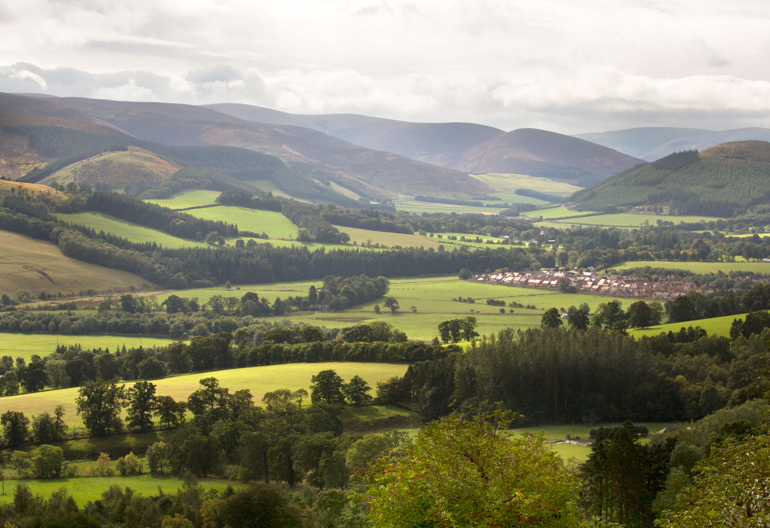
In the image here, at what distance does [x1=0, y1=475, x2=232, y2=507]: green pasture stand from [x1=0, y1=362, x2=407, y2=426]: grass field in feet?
40.1

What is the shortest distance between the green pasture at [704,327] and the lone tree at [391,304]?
46383 mm

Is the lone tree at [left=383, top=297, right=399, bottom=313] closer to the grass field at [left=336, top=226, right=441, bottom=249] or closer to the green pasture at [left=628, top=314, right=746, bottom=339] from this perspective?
the green pasture at [left=628, top=314, right=746, bottom=339]

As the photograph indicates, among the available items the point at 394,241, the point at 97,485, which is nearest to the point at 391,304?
the point at 394,241

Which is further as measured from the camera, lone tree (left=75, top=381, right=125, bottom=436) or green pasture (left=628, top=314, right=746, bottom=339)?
green pasture (left=628, top=314, right=746, bottom=339)

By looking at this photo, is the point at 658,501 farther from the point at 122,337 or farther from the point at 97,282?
the point at 97,282

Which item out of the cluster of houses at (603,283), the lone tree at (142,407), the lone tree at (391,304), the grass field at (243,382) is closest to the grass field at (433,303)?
the lone tree at (391,304)

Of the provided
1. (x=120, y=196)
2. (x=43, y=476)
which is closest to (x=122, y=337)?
(x=43, y=476)

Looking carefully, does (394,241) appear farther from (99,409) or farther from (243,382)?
(99,409)

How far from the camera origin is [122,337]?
3885 inches

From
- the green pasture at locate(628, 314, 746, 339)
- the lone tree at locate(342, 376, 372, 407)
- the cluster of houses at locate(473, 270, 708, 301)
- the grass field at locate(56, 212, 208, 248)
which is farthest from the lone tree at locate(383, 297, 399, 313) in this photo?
the grass field at locate(56, 212, 208, 248)

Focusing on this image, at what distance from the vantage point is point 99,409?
59.0 m

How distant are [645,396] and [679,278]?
81421 mm

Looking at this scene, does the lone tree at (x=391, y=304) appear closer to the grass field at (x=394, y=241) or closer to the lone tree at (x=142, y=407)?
the lone tree at (x=142, y=407)

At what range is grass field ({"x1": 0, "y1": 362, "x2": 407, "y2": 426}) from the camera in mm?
60938
